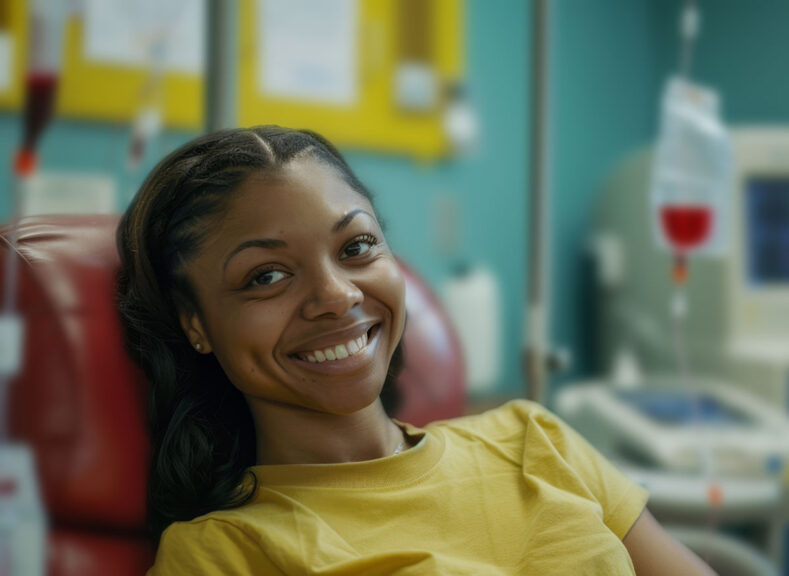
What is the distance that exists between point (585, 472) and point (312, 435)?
321 mm

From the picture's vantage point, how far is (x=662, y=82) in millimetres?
A: 2902

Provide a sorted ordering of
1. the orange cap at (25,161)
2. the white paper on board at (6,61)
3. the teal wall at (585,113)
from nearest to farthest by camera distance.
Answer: the orange cap at (25,161), the white paper on board at (6,61), the teal wall at (585,113)

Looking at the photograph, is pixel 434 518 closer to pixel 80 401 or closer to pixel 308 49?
pixel 80 401

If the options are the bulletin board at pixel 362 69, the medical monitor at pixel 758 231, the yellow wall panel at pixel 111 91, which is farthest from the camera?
the bulletin board at pixel 362 69

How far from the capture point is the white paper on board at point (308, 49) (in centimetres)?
207

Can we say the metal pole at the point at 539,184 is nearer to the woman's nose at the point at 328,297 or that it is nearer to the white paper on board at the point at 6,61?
the woman's nose at the point at 328,297

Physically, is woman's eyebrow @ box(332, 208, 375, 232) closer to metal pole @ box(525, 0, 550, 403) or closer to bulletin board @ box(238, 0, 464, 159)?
metal pole @ box(525, 0, 550, 403)

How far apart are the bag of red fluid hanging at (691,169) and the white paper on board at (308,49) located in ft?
3.31

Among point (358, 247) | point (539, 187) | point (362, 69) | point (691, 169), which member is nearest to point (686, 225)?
point (691, 169)

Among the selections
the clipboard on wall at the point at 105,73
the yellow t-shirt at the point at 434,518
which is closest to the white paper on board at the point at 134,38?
the clipboard on wall at the point at 105,73

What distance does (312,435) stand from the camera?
2.82ft

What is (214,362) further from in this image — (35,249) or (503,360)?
(503,360)

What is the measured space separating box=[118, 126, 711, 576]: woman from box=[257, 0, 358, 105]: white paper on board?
1254 mm

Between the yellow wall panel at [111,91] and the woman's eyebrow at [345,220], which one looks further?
the yellow wall panel at [111,91]
